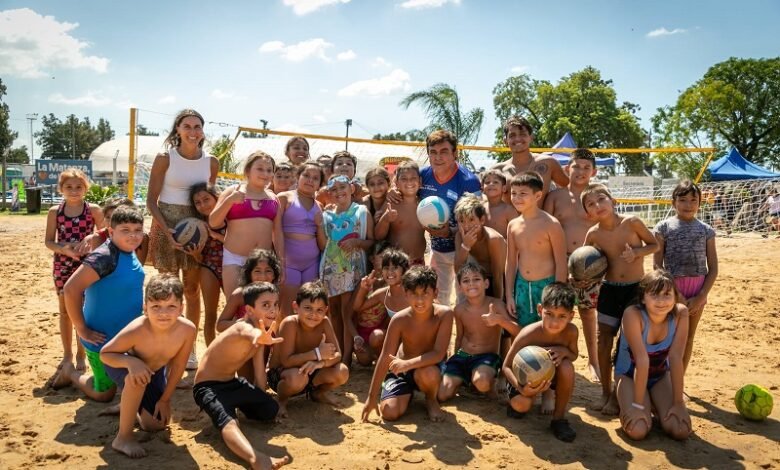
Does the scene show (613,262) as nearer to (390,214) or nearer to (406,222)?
(406,222)

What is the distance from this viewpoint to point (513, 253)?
4.14 metres

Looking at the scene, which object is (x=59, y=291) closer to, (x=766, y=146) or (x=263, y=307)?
(x=263, y=307)

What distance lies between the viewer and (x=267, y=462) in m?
2.95

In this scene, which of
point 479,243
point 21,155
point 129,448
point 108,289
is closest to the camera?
point 129,448

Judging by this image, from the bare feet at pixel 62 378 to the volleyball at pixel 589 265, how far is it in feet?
12.8

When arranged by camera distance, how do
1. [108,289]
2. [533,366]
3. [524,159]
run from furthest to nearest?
[524,159], [108,289], [533,366]

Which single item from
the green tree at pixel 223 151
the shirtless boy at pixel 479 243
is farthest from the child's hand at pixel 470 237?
the green tree at pixel 223 151

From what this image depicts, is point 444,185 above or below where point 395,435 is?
above

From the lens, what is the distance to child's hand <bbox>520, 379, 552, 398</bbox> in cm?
351

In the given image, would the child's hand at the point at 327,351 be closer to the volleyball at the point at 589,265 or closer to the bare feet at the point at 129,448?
the bare feet at the point at 129,448

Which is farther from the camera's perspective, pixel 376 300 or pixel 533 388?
pixel 376 300

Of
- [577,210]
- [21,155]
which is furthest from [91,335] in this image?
[21,155]

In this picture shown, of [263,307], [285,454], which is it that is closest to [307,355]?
[263,307]

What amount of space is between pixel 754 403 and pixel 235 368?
349 cm
